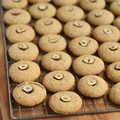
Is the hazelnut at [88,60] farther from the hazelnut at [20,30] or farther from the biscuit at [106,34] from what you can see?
the hazelnut at [20,30]

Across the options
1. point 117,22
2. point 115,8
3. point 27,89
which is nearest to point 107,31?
point 117,22

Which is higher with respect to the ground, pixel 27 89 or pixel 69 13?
pixel 69 13

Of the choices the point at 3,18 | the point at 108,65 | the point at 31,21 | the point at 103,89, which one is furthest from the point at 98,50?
the point at 3,18

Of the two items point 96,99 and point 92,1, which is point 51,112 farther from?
point 92,1

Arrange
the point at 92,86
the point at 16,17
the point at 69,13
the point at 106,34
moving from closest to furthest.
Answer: the point at 92,86
the point at 106,34
the point at 16,17
the point at 69,13

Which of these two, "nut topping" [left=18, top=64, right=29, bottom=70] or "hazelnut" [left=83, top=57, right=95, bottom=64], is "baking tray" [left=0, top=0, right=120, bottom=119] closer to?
"nut topping" [left=18, top=64, right=29, bottom=70]

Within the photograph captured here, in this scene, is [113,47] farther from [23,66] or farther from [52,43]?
[23,66]
